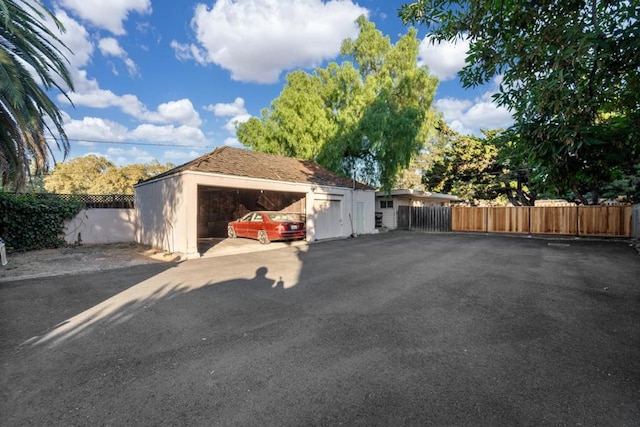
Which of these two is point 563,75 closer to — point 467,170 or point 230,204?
point 230,204

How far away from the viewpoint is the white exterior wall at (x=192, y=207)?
10.3 metres

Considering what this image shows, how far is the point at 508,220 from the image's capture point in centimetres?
1845

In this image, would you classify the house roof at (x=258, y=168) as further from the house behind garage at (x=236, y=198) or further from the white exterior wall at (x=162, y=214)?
the white exterior wall at (x=162, y=214)

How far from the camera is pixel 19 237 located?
35.9ft

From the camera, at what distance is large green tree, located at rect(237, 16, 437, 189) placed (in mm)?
17641

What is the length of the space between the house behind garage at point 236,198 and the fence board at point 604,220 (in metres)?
11.2

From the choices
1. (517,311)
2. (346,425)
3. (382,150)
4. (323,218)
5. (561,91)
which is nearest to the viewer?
(346,425)

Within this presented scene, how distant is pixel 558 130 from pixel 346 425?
12.1ft

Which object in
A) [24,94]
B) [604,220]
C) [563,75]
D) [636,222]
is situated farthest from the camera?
[604,220]

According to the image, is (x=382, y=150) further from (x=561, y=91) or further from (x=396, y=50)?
(x=561, y=91)

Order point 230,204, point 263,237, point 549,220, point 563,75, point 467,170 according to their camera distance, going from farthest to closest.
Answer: point 467,170
point 230,204
point 549,220
point 263,237
point 563,75

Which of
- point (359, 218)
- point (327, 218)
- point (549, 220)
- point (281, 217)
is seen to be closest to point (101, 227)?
point (281, 217)

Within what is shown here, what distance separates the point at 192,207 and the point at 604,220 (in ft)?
65.0

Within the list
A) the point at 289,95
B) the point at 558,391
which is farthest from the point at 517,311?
the point at 289,95
